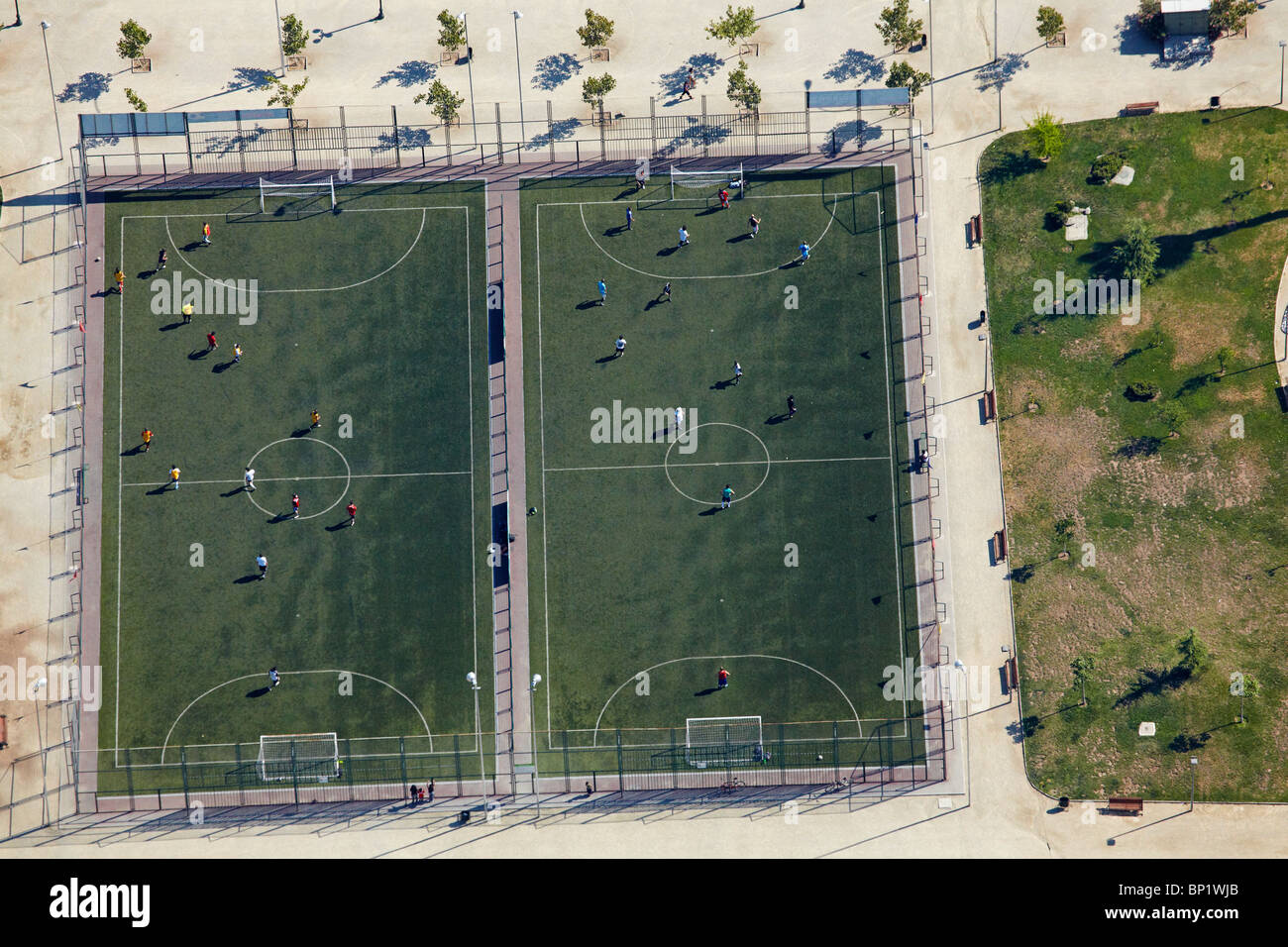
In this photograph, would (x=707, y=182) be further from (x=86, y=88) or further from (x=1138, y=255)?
(x=86, y=88)

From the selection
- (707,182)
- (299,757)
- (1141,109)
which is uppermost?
(1141,109)

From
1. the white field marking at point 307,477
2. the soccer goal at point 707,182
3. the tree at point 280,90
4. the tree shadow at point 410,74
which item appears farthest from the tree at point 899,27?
the white field marking at point 307,477

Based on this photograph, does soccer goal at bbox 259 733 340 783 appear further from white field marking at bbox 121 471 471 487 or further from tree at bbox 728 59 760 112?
tree at bbox 728 59 760 112

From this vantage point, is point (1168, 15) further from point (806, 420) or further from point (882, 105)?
point (806, 420)

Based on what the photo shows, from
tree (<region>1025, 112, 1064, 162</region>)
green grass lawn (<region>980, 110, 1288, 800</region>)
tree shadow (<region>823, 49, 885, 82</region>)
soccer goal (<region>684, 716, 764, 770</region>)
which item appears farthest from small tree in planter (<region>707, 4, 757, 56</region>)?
soccer goal (<region>684, 716, 764, 770</region>)

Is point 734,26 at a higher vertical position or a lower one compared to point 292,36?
lower

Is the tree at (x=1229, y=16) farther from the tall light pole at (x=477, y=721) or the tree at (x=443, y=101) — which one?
the tall light pole at (x=477, y=721)

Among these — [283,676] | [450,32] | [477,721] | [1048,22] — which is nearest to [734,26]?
[450,32]
